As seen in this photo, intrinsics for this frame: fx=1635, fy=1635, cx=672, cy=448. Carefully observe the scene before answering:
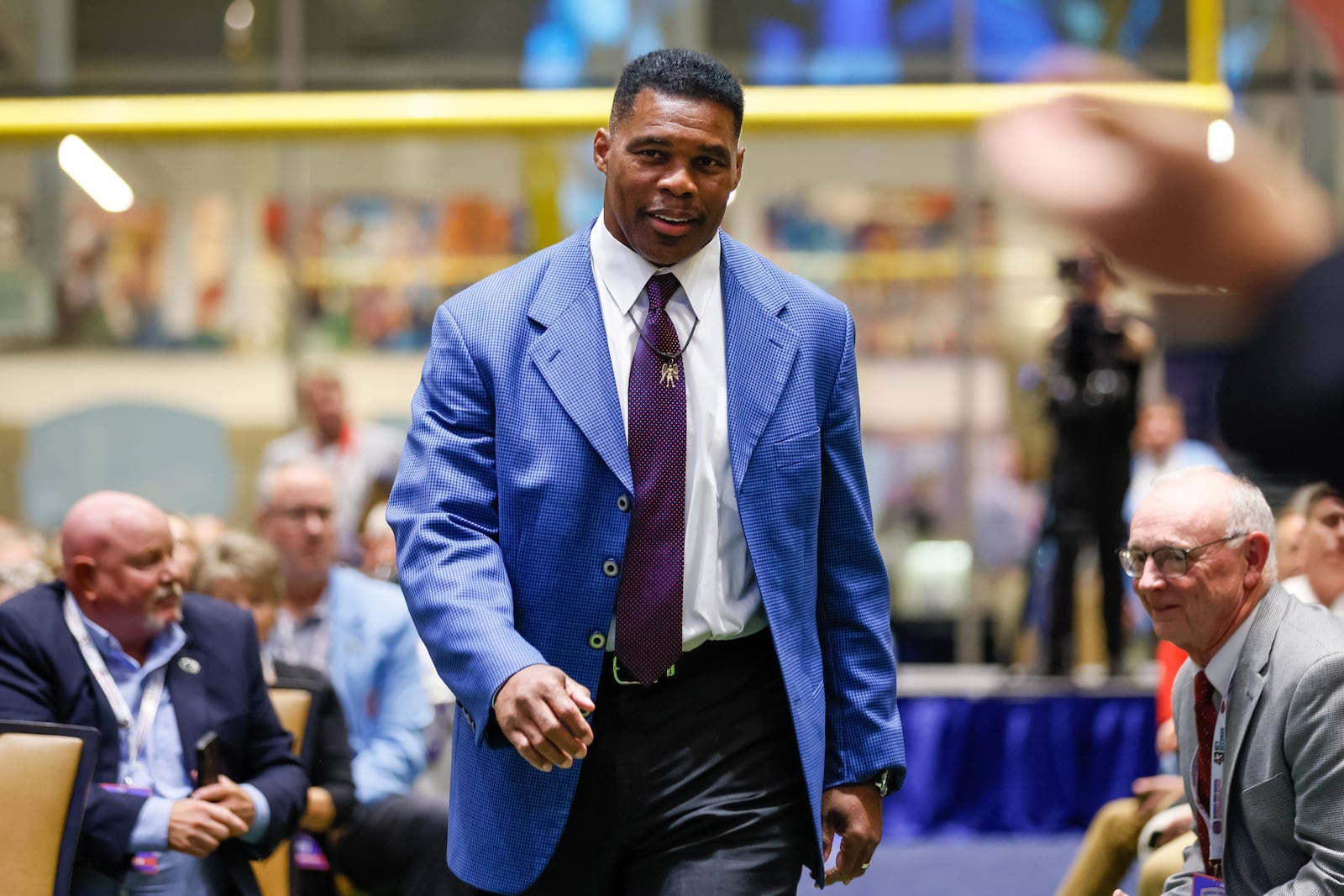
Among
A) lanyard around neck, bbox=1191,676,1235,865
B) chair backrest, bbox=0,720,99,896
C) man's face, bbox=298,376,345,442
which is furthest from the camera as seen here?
man's face, bbox=298,376,345,442

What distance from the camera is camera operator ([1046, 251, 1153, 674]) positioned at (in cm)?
672

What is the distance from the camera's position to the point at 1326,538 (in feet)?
12.0

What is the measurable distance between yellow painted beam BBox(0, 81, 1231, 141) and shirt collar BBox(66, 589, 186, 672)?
5.46 meters

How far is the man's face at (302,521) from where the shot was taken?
4.52 m

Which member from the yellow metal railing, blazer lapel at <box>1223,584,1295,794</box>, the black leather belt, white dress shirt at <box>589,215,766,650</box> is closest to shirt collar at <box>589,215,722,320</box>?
white dress shirt at <box>589,215,766,650</box>

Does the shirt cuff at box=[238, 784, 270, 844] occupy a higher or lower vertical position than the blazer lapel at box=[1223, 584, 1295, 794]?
lower

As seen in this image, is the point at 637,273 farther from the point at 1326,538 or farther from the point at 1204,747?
the point at 1326,538

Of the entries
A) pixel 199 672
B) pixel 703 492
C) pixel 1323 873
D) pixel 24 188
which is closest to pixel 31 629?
pixel 199 672

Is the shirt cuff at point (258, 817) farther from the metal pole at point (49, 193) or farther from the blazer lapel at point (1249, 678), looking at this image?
the metal pole at point (49, 193)

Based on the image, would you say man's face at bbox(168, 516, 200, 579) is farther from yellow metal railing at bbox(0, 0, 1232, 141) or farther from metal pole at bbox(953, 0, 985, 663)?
metal pole at bbox(953, 0, 985, 663)

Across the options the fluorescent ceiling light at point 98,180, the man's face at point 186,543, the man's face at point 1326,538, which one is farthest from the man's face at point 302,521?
the fluorescent ceiling light at point 98,180

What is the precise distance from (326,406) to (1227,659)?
17.2 feet

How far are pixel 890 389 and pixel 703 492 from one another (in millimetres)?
6727

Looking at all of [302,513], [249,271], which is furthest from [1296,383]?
[249,271]
